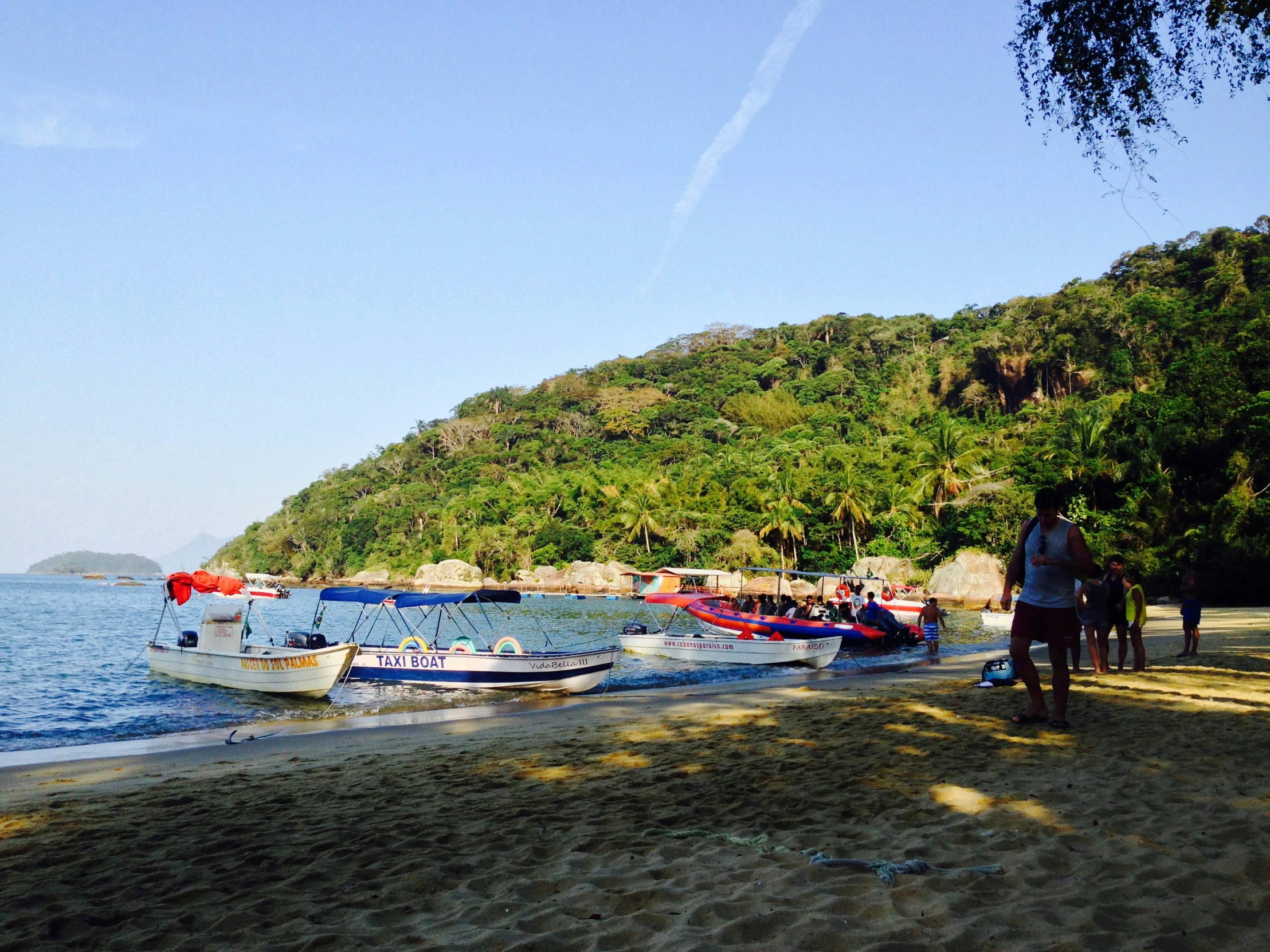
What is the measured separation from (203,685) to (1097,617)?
20292 millimetres

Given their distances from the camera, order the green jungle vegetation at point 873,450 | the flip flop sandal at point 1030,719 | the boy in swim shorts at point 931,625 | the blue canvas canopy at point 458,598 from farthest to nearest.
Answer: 1. the green jungle vegetation at point 873,450
2. the boy in swim shorts at point 931,625
3. the blue canvas canopy at point 458,598
4. the flip flop sandal at point 1030,719

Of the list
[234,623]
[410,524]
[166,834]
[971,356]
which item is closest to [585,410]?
[410,524]

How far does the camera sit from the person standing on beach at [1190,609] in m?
15.4

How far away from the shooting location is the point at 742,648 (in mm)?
24719

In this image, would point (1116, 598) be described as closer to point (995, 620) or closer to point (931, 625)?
point (931, 625)

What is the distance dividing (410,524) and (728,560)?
44.1 m

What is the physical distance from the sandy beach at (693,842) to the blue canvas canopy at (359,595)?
34.1 feet

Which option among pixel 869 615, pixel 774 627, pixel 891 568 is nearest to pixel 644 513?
pixel 891 568

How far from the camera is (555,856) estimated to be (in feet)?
15.9

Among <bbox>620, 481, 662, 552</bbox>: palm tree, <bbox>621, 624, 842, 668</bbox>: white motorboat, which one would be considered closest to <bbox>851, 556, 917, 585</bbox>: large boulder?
<bbox>620, 481, 662, 552</bbox>: palm tree

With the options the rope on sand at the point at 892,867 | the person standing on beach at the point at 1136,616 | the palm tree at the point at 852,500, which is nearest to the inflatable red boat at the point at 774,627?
the person standing on beach at the point at 1136,616

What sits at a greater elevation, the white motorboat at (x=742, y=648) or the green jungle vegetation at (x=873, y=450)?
the green jungle vegetation at (x=873, y=450)

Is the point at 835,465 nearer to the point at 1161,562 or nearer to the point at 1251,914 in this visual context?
the point at 1161,562

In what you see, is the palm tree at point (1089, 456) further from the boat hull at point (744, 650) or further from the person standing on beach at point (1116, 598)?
the person standing on beach at point (1116, 598)
